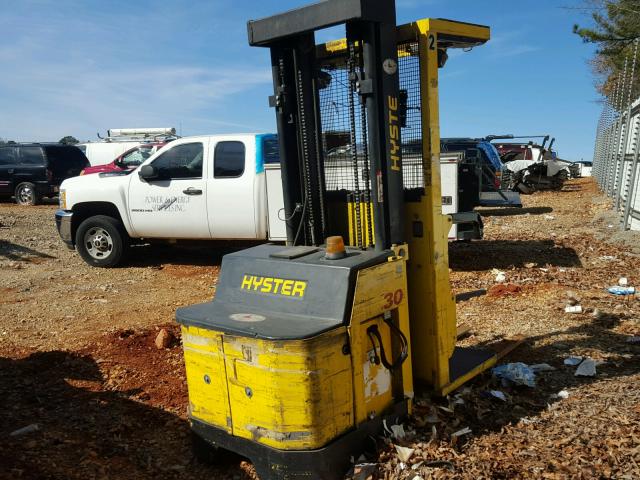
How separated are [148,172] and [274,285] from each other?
18.8ft

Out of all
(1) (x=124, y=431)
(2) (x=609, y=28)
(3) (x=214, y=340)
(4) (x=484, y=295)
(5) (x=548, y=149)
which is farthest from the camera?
(5) (x=548, y=149)

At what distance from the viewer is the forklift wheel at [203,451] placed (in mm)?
3223

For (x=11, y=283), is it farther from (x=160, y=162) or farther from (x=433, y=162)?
(x=433, y=162)

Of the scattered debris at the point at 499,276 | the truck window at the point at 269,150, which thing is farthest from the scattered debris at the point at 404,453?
A: the truck window at the point at 269,150

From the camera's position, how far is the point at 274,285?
3.16 metres

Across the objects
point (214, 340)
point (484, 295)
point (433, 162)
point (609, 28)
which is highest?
point (609, 28)

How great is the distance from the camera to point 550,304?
623cm

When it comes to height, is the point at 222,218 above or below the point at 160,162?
below

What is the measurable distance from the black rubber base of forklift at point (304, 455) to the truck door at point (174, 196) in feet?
18.0

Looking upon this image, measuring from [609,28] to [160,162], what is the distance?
18277 mm

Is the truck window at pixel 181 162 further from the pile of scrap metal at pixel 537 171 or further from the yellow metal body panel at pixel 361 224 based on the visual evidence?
the pile of scrap metal at pixel 537 171

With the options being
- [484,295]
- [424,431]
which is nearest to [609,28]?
[484,295]

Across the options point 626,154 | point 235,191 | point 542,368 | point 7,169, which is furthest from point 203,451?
point 7,169

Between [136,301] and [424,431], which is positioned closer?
[424,431]
